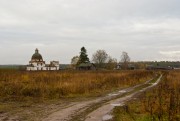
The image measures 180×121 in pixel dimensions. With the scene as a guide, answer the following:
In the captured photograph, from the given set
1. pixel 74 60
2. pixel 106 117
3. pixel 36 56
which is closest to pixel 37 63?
pixel 36 56

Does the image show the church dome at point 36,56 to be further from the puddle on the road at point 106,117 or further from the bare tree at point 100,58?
the puddle on the road at point 106,117

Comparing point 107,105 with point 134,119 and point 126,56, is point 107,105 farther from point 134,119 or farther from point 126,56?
point 126,56

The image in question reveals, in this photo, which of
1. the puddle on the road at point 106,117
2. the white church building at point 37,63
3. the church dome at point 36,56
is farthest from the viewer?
the church dome at point 36,56

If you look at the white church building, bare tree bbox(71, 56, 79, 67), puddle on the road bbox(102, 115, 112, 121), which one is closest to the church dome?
the white church building

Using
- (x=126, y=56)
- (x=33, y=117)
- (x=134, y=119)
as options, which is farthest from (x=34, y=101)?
(x=126, y=56)

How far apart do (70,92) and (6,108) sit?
7.92 meters

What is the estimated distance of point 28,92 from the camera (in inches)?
949

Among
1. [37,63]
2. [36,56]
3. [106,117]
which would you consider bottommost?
[106,117]

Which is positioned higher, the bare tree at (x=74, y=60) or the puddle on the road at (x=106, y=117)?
the bare tree at (x=74, y=60)

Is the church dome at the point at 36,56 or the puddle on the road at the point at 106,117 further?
the church dome at the point at 36,56

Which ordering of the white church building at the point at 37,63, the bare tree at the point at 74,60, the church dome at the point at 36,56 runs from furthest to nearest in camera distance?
1. the bare tree at the point at 74,60
2. the church dome at the point at 36,56
3. the white church building at the point at 37,63

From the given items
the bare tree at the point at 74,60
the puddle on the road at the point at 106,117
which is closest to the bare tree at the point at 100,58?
the bare tree at the point at 74,60

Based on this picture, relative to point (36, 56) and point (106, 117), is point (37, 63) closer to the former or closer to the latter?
point (36, 56)

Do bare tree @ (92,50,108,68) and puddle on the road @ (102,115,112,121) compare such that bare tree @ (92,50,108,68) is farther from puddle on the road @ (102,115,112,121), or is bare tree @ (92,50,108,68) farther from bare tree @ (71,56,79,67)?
puddle on the road @ (102,115,112,121)
